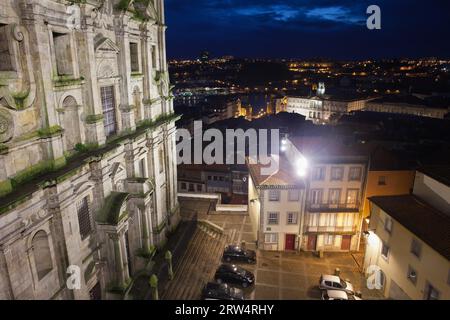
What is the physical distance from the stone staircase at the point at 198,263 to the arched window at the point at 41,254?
1078 cm

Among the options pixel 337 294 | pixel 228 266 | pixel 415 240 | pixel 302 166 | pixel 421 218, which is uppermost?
pixel 302 166

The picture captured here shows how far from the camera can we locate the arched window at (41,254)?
54.9ft

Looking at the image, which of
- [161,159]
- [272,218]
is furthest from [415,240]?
[161,159]

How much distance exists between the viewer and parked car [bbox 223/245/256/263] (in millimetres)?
31938

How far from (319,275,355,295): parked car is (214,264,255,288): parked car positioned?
6324 mm

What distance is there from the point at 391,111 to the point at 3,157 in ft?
426

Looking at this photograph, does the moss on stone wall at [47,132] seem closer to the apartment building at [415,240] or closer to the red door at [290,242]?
the apartment building at [415,240]

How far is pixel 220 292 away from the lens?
84.5 ft

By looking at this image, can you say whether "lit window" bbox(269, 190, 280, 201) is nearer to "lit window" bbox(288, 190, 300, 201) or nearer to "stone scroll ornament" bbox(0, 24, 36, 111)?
"lit window" bbox(288, 190, 300, 201)

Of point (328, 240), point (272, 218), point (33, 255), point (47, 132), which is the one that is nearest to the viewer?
point (33, 255)

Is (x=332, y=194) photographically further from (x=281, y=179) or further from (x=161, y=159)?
(x=161, y=159)

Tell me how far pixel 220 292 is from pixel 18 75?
2042cm
